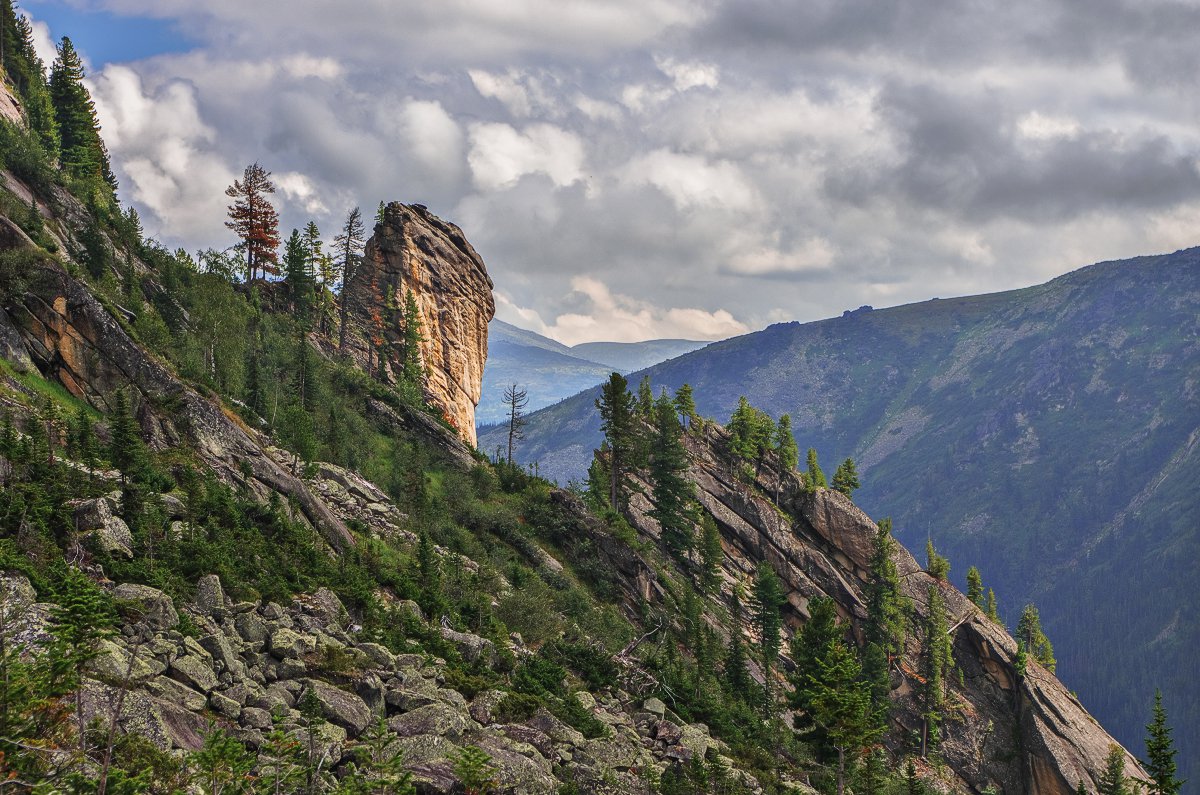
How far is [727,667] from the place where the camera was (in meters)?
63.3

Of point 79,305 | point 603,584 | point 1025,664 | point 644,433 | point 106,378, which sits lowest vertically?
point 1025,664

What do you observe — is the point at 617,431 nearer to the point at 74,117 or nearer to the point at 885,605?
the point at 885,605

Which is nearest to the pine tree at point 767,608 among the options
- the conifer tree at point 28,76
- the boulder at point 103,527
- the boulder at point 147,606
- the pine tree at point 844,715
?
the pine tree at point 844,715

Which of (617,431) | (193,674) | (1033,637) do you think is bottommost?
(193,674)

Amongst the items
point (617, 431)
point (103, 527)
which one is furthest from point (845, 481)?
point (103, 527)

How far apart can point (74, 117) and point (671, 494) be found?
3227 inches

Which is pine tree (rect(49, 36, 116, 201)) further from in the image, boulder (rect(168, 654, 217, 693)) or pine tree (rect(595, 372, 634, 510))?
boulder (rect(168, 654, 217, 693))

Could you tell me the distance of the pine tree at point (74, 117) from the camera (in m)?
90.1

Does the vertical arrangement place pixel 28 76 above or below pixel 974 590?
above

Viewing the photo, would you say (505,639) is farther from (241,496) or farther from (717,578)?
(717,578)

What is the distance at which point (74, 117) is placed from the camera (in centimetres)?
9438

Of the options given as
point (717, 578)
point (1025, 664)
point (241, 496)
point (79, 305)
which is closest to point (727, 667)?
point (717, 578)

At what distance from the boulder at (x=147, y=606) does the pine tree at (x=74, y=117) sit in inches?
3186

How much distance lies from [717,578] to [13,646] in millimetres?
77517
